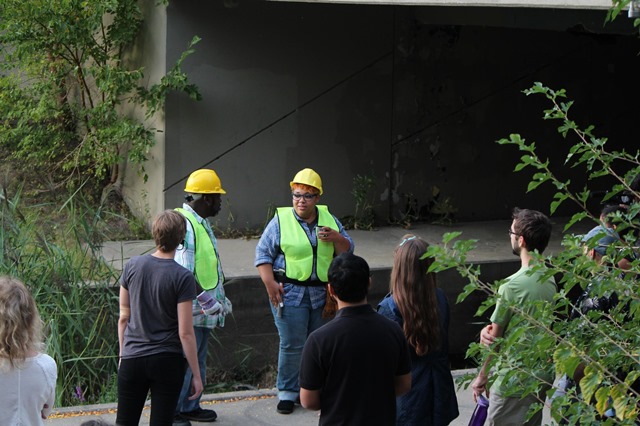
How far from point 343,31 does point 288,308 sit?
5480 millimetres

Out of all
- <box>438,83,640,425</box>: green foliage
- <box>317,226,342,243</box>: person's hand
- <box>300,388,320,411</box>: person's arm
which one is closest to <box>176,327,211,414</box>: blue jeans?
<box>317,226,342,243</box>: person's hand

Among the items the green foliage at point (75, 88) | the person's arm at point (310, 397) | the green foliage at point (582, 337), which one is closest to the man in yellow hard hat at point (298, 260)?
the person's arm at point (310, 397)

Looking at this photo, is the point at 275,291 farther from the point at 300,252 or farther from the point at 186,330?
the point at 186,330

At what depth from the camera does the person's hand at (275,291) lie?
6598 millimetres

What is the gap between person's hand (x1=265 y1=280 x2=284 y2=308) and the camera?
6.60 meters

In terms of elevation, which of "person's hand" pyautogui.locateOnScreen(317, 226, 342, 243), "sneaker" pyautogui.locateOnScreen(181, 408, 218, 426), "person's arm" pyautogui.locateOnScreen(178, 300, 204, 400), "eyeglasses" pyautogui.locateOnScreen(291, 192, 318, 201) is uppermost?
"eyeglasses" pyautogui.locateOnScreen(291, 192, 318, 201)

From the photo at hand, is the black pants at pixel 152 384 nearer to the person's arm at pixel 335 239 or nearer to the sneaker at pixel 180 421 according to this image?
the sneaker at pixel 180 421

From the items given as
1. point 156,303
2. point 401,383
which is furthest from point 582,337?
point 156,303

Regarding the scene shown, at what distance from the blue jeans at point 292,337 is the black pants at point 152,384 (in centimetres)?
158

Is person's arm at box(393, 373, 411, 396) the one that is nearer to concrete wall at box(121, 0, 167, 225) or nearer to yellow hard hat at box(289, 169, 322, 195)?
yellow hard hat at box(289, 169, 322, 195)

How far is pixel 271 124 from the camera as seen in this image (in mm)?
Result: 11141

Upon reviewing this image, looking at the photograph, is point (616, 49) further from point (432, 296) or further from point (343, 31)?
point (432, 296)

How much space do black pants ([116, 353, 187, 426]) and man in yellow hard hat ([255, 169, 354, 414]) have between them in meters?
1.51

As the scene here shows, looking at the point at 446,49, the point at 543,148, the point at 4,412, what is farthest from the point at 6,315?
the point at 543,148
